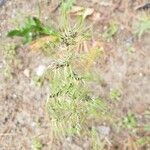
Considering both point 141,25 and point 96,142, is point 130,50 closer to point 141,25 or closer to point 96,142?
point 141,25

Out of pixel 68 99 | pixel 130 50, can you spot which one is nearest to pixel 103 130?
pixel 130 50

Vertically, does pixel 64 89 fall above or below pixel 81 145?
above

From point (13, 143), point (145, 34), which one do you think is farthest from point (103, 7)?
point (13, 143)

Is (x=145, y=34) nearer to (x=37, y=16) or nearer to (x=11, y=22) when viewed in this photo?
(x=37, y=16)

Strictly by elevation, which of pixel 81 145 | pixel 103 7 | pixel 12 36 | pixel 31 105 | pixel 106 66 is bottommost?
pixel 81 145

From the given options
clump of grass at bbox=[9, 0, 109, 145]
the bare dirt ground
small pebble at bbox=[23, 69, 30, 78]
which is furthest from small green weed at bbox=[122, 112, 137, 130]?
small pebble at bbox=[23, 69, 30, 78]

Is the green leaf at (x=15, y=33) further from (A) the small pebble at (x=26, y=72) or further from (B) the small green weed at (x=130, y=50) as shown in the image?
(B) the small green weed at (x=130, y=50)
